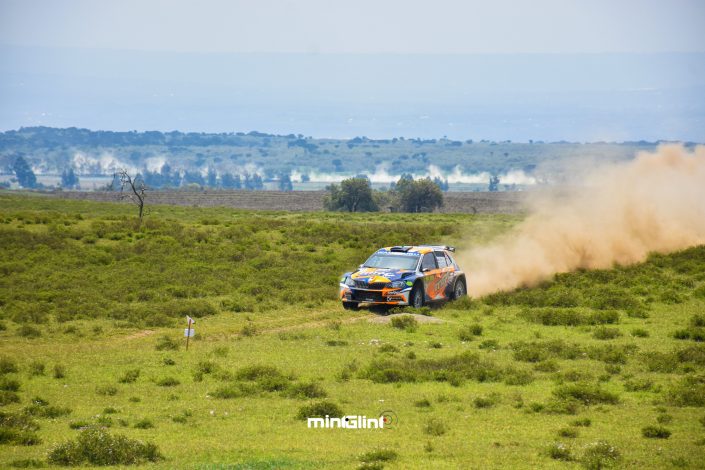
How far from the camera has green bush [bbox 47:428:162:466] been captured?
1548cm

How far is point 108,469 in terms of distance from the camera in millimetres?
15148

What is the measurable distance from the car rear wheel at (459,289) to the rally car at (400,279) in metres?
0.66

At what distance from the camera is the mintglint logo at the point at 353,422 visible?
18.2m

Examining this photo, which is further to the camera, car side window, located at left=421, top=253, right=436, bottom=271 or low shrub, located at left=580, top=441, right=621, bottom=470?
car side window, located at left=421, top=253, right=436, bottom=271

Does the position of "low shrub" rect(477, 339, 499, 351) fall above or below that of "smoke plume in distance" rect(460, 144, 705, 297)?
below

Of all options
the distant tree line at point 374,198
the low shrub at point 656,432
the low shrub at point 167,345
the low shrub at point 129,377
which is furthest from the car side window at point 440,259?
the distant tree line at point 374,198

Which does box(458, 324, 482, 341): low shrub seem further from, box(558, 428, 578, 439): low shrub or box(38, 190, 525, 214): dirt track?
box(38, 190, 525, 214): dirt track

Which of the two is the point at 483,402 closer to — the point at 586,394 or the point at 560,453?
the point at 586,394

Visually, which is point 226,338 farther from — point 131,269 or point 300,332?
point 131,269

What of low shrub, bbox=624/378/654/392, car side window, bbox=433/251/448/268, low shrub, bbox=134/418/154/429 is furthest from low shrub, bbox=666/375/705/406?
car side window, bbox=433/251/448/268

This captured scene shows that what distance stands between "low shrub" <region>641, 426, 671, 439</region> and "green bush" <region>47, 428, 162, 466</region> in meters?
8.02

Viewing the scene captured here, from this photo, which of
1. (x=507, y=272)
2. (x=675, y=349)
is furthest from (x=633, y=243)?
(x=675, y=349)

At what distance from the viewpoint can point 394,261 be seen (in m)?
34.2

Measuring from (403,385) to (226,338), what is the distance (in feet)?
28.4
